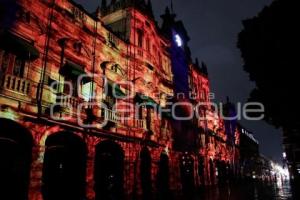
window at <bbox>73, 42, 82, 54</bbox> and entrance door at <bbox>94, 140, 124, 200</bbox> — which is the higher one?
window at <bbox>73, 42, 82, 54</bbox>

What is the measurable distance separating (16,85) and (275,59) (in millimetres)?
12716

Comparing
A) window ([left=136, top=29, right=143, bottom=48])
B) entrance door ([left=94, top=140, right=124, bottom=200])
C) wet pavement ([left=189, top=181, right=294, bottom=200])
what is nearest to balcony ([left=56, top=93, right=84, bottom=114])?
entrance door ([left=94, top=140, right=124, bottom=200])

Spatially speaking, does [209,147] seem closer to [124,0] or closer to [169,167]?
[169,167]

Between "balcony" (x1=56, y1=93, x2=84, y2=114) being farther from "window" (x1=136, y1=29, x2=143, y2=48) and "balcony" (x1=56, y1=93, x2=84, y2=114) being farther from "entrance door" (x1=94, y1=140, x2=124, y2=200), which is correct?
"window" (x1=136, y1=29, x2=143, y2=48)

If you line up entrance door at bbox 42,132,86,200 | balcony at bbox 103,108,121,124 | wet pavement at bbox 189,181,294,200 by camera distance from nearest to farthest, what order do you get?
entrance door at bbox 42,132,86,200 → balcony at bbox 103,108,121,124 → wet pavement at bbox 189,181,294,200

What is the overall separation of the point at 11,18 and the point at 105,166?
32.3ft

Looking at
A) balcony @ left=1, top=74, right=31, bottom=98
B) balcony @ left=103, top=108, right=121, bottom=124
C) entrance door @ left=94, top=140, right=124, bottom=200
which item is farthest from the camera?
balcony @ left=103, top=108, right=121, bottom=124

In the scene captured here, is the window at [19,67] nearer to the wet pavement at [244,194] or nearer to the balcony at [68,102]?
the balcony at [68,102]

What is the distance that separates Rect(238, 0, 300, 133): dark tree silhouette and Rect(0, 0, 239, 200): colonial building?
8.41 m

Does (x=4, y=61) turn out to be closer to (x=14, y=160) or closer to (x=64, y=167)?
(x=14, y=160)

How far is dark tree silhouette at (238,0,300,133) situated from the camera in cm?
1205

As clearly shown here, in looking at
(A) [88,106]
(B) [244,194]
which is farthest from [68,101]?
(B) [244,194]

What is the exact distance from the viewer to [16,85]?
419 inches

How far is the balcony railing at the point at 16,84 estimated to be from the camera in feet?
33.6
